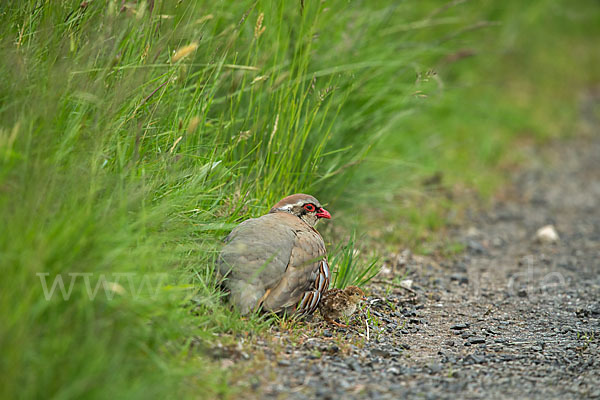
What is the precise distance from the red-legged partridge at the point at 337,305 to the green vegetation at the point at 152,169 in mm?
635

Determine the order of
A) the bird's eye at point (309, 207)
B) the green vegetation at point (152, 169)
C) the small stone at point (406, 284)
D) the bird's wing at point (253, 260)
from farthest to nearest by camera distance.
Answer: the small stone at point (406, 284)
the bird's eye at point (309, 207)
the bird's wing at point (253, 260)
the green vegetation at point (152, 169)

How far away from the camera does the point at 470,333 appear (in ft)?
13.7

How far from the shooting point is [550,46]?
43.5 feet

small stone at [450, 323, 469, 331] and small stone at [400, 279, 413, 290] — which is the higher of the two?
small stone at [450, 323, 469, 331]

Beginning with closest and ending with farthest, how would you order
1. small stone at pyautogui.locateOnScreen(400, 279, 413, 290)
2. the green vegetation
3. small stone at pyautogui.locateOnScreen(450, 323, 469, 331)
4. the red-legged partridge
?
the green vegetation → the red-legged partridge → small stone at pyautogui.locateOnScreen(450, 323, 469, 331) → small stone at pyautogui.locateOnScreen(400, 279, 413, 290)

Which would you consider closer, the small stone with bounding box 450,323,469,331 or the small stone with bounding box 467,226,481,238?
the small stone with bounding box 450,323,469,331

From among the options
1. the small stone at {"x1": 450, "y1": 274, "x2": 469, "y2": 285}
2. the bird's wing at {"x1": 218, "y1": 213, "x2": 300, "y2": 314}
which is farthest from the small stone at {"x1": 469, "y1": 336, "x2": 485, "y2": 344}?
the small stone at {"x1": 450, "y1": 274, "x2": 469, "y2": 285}

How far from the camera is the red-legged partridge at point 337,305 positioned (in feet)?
12.9

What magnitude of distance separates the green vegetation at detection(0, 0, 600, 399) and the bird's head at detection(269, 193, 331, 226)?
0.22 m

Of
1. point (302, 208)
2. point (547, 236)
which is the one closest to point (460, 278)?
point (547, 236)

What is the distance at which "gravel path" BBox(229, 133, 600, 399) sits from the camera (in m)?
3.29

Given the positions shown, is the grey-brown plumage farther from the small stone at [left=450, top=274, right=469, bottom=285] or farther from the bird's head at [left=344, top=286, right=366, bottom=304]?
the small stone at [left=450, top=274, right=469, bottom=285]

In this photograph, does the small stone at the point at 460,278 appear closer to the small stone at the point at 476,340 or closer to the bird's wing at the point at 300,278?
Result: the small stone at the point at 476,340

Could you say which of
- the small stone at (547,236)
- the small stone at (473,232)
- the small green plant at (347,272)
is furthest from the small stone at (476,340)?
the small stone at (547,236)
